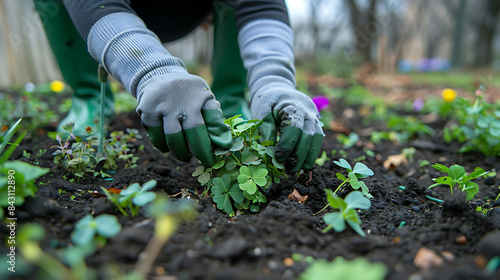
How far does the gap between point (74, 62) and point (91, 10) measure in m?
0.90

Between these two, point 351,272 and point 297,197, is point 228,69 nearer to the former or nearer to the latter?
point 297,197

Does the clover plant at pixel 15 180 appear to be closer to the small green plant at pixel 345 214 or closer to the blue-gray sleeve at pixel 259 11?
the small green plant at pixel 345 214

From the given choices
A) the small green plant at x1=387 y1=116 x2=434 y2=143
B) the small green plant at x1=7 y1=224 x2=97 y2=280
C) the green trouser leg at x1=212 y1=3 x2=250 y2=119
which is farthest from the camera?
the small green plant at x1=387 y1=116 x2=434 y2=143

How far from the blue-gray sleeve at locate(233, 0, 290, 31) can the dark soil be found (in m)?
0.79

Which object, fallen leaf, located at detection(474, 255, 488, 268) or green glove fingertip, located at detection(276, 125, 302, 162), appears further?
green glove fingertip, located at detection(276, 125, 302, 162)

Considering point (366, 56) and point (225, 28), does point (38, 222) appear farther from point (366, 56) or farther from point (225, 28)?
point (366, 56)

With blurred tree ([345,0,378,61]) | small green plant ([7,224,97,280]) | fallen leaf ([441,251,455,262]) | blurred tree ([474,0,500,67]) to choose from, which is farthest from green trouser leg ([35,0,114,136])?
blurred tree ([474,0,500,67])

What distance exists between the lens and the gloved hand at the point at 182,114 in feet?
3.90

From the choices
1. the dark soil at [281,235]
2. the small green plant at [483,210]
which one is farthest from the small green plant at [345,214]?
the small green plant at [483,210]

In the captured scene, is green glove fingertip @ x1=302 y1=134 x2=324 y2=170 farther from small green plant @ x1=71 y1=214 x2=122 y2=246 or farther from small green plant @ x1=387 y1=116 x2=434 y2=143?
small green plant @ x1=387 y1=116 x2=434 y2=143

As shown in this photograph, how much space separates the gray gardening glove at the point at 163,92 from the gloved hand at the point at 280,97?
0.72 feet

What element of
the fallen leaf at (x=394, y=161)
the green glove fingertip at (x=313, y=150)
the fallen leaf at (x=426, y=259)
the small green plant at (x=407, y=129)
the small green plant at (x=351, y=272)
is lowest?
the small green plant at (x=407, y=129)

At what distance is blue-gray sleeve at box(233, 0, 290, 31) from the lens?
65.9 inches

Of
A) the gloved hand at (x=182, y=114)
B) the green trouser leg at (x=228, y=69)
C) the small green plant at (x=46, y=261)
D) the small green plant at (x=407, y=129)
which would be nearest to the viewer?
the small green plant at (x=46, y=261)
